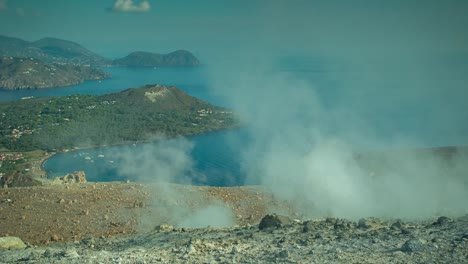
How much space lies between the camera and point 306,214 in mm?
20359

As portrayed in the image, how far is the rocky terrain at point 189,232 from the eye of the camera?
9.93 m

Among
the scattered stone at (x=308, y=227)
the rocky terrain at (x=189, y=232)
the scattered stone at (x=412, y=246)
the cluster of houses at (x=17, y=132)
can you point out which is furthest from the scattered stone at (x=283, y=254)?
the cluster of houses at (x=17, y=132)

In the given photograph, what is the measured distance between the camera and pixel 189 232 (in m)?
13.9

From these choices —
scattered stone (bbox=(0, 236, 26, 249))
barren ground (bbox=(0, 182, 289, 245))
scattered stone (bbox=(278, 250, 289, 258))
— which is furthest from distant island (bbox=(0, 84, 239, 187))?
scattered stone (bbox=(278, 250, 289, 258))

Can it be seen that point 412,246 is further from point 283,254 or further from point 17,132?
point 17,132

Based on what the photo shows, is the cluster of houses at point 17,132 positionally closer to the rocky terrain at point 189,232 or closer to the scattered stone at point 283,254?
the rocky terrain at point 189,232

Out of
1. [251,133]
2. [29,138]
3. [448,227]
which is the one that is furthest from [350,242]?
[29,138]

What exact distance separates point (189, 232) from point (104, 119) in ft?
301

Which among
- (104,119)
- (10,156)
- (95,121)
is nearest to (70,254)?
(10,156)

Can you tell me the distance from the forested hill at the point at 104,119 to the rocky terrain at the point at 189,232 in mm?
65205

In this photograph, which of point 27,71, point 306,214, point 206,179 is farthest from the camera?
point 27,71

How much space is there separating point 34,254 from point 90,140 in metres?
79.2

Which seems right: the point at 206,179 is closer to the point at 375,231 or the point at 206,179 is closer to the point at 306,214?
the point at 306,214

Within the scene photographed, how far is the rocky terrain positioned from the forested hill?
65.2 m
